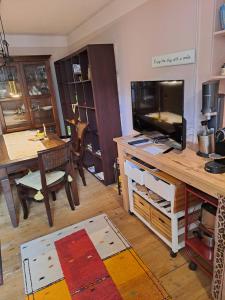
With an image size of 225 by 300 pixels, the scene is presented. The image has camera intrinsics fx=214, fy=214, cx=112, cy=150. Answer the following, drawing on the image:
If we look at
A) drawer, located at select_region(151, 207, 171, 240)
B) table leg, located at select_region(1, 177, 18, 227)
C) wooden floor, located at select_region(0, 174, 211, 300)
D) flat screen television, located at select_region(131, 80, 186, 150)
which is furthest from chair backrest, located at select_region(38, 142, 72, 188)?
drawer, located at select_region(151, 207, 171, 240)

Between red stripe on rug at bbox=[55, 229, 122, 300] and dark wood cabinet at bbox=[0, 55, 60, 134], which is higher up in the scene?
dark wood cabinet at bbox=[0, 55, 60, 134]

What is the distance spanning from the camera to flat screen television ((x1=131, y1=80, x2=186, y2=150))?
1517 millimetres

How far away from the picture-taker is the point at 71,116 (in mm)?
4051

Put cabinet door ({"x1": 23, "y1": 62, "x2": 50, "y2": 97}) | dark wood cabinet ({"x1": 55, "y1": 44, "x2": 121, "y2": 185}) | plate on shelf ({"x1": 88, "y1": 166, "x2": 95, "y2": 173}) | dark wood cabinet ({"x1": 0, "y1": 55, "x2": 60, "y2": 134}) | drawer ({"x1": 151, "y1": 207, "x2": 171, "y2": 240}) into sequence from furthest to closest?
1. cabinet door ({"x1": 23, "y1": 62, "x2": 50, "y2": 97})
2. dark wood cabinet ({"x1": 0, "y1": 55, "x2": 60, "y2": 134})
3. plate on shelf ({"x1": 88, "y1": 166, "x2": 95, "y2": 173})
4. dark wood cabinet ({"x1": 55, "y1": 44, "x2": 121, "y2": 185})
5. drawer ({"x1": 151, "y1": 207, "x2": 171, "y2": 240})

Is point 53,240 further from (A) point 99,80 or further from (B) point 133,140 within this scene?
(A) point 99,80

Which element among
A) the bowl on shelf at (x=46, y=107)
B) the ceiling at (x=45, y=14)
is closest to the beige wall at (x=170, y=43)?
the ceiling at (x=45, y=14)

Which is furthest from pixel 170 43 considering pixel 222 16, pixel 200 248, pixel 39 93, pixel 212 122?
pixel 39 93

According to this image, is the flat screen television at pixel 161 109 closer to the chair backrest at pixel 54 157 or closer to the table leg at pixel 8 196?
the chair backrest at pixel 54 157

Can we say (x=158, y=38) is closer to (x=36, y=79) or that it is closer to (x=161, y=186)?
(x=161, y=186)

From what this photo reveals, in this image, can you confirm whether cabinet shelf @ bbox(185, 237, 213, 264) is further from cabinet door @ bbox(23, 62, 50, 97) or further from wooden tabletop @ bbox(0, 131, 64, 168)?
cabinet door @ bbox(23, 62, 50, 97)

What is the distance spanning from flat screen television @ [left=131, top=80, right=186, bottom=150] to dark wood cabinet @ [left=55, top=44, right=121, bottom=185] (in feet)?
2.16

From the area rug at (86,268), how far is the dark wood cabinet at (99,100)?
1.06m

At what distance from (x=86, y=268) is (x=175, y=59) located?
1919mm

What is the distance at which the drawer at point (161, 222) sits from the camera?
1723 mm
